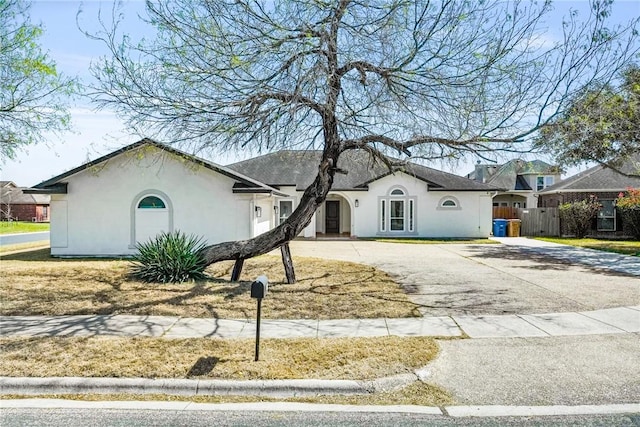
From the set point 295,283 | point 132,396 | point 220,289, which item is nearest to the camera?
point 132,396

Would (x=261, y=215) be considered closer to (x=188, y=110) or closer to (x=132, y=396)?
(x=188, y=110)

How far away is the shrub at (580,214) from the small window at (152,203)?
2324 centimetres

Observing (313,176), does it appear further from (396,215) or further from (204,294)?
(204,294)

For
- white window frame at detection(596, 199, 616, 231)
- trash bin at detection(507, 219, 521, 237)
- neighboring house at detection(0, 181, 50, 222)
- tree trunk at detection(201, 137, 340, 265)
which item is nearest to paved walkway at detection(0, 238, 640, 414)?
tree trunk at detection(201, 137, 340, 265)

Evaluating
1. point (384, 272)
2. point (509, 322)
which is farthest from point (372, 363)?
point (384, 272)

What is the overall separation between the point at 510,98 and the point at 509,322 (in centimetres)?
426

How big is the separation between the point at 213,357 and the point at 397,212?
21.7 m

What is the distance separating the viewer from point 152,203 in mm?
17422

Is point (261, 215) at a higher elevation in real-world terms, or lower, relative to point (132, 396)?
higher

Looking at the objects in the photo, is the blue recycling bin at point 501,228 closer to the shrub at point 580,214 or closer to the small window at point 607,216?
the shrub at point 580,214

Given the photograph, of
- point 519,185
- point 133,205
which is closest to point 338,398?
point 133,205

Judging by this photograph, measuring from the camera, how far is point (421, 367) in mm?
5762

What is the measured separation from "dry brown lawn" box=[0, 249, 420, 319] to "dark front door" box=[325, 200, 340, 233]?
15597mm

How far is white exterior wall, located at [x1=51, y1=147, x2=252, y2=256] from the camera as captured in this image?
17.3 m
